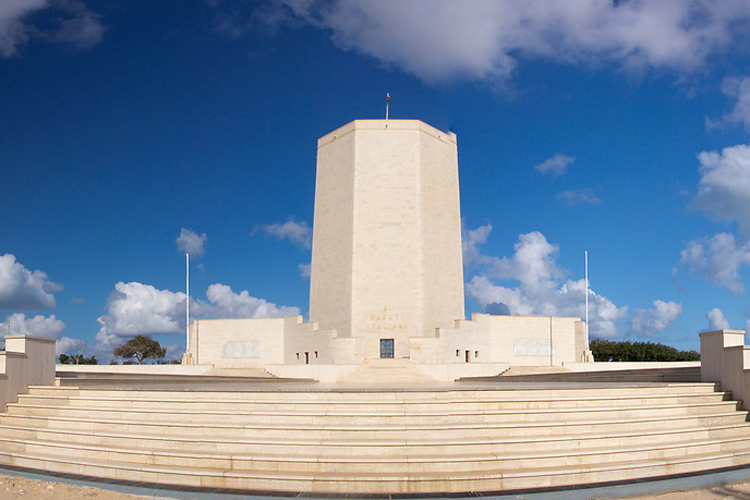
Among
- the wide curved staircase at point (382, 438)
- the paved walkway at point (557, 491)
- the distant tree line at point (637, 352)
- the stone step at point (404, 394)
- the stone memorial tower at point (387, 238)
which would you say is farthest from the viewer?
the distant tree line at point (637, 352)

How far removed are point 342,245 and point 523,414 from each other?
27.6 metres

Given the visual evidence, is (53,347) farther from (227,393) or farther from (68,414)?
(227,393)

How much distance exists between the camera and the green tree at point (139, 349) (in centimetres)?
5303

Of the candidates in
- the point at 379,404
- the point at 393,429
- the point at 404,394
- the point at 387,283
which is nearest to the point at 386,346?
the point at 387,283

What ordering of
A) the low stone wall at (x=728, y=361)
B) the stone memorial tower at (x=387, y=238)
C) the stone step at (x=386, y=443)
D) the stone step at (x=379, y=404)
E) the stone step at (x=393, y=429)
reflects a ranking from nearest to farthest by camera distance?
1. the stone step at (x=386, y=443)
2. the stone step at (x=393, y=429)
3. the stone step at (x=379, y=404)
4. the low stone wall at (x=728, y=361)
5. the stone memorial tower at (x=387, y=238)

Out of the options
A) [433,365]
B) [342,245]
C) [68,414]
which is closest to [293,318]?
[342,245]

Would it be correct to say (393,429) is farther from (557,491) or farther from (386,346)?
(386,346)

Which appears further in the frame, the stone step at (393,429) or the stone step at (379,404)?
the stone step at (379,404)

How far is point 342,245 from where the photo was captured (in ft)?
119

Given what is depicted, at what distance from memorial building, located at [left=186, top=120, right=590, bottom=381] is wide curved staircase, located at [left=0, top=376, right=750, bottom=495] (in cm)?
2242

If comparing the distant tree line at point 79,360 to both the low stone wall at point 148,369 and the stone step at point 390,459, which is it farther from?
the stone step at point 390,459

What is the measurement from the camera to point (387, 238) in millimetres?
35656

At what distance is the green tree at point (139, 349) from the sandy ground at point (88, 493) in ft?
157

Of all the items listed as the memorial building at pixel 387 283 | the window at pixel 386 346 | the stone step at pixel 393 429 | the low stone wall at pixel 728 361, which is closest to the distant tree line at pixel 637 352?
the memorial building at pixel 387 283
